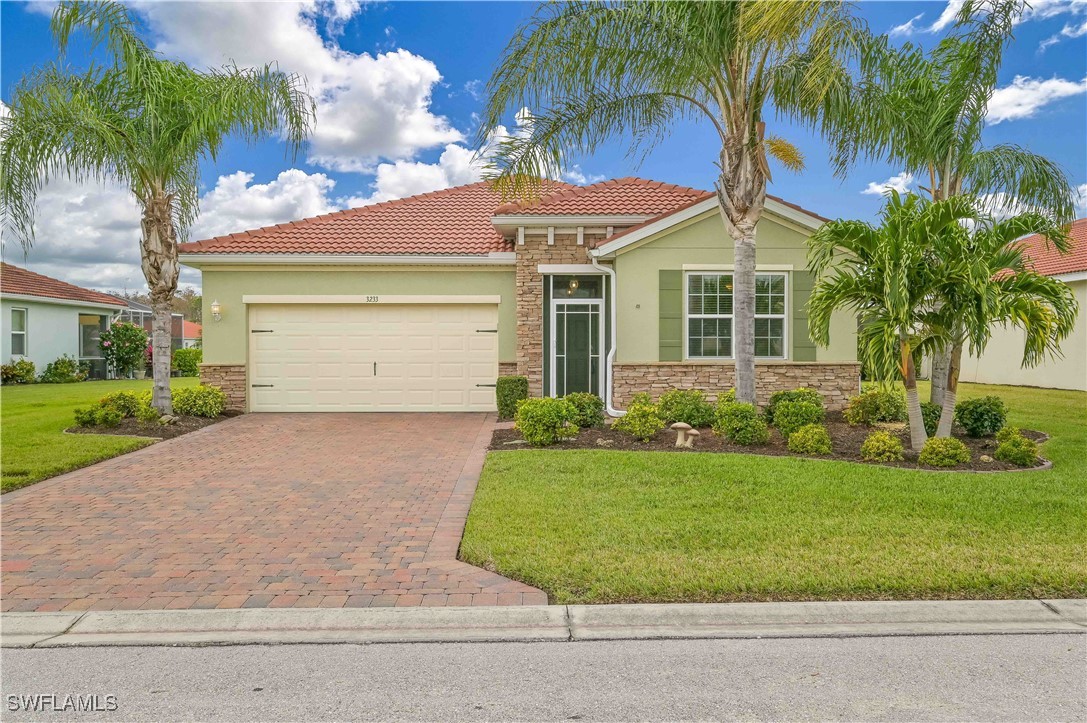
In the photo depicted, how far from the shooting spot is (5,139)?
1021cm

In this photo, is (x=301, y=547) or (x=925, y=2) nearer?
(x=301, y=547)

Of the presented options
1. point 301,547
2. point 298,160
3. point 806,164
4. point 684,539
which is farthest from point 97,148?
point 806,164

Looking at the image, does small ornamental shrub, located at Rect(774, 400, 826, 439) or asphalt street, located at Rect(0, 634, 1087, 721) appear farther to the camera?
small ornamental shrub, located at Rect(774, 400, 826, 439)

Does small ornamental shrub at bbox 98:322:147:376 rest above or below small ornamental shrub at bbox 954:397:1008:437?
above

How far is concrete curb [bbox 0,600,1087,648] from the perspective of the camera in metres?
3.77

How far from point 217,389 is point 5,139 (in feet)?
17.2

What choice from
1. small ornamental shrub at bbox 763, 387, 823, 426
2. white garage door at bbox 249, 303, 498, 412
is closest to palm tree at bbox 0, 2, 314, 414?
white garage door at bbox 249, 303, 498, 412

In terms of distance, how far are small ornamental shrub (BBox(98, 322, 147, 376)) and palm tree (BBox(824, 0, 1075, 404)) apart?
79.8ft

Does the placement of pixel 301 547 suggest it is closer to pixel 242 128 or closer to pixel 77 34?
pixel 242 128

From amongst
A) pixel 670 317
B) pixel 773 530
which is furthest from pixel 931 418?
pixel 773 530

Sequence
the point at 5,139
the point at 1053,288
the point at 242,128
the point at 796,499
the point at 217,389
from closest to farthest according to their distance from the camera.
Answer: the point at 796,499
the point at 1053,288
the point at 5,139
the point at 242,128
the point at 217,389

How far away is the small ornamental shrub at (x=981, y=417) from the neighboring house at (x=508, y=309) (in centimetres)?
272

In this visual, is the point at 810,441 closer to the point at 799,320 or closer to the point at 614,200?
the point at 799,320

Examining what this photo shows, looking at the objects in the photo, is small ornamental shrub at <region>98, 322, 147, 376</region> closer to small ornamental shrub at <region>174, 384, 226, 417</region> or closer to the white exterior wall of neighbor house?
the white exterior wall of neighbor house
